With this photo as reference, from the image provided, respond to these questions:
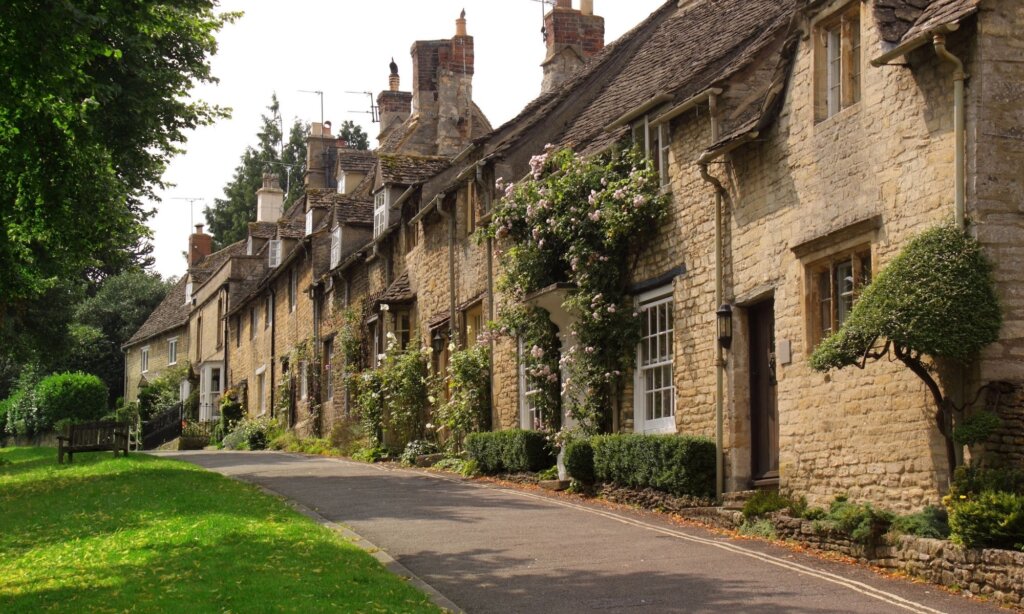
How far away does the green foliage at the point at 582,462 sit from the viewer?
717 inches

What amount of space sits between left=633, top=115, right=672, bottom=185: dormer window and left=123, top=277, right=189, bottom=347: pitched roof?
47553 millimetres

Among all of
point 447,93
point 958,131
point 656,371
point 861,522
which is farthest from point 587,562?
point 447,93

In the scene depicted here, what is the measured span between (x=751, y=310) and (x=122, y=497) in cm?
927

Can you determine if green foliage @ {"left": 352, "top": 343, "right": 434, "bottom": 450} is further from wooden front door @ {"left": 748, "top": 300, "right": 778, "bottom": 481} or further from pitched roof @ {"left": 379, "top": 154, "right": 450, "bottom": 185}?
wooden front door @ {"left": 748, "top": 300, "right": 778, "bottom": 481}

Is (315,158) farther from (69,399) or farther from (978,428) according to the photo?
(978,428)

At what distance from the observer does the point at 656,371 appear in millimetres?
18078

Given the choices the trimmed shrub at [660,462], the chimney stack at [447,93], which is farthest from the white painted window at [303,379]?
the trimmed shrub at [660,462]

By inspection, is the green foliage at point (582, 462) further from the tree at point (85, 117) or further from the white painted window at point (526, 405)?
the tree at point (85, 117)

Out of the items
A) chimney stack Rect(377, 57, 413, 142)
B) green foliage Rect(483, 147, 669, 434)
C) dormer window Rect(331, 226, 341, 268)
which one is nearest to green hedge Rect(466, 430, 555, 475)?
green foliage Rect(483, 147, 669, 434)

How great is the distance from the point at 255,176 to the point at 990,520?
6911cm

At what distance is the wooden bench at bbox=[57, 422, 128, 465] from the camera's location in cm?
2700

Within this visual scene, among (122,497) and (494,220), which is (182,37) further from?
(122,497)

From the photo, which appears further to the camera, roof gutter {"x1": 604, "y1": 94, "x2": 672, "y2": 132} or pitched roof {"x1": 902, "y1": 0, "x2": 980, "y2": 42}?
roof gutter {"x1": 604, "y1": 94, "x2": 672, "y2": 132}

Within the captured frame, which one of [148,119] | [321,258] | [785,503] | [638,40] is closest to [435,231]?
[638,40]
